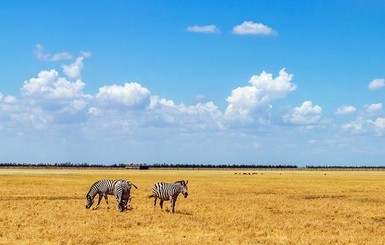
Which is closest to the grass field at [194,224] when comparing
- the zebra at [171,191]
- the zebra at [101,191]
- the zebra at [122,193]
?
the zebra at [122,193]

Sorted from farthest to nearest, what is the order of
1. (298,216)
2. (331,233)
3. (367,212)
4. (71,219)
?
(367,212) < (298,216) < (71,219) < (331,233)

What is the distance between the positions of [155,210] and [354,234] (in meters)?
12.3

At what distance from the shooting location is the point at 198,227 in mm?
25250

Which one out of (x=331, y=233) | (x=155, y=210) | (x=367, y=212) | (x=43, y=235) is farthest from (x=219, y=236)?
(x=367, y=212)

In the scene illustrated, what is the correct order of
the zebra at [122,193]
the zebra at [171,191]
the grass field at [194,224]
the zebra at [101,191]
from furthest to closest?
1. the zebra at [101,191]
2. the zebra at [122,193]
3. the zebra at [171,191]
4. the grass field at [194,224]

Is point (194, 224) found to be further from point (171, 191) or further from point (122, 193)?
point (122, 193)

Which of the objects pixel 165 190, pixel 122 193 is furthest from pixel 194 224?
pixel 122 193

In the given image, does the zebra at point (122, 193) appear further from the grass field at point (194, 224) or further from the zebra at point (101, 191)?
the zebra at point (101, 191)

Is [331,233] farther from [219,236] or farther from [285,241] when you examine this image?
[219,236]

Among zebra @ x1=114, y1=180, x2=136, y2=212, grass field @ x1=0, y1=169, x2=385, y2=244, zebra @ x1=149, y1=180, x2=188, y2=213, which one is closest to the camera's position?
grass field @ x1=0, y1=169, x2=385, y2=244

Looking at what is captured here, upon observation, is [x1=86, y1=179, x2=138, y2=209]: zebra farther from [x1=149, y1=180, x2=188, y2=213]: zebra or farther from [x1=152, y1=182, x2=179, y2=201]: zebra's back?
[x1=149, y1=180, x2=188, y2=213]: zebra

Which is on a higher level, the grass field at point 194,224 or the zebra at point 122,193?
the zebra at point 122,193

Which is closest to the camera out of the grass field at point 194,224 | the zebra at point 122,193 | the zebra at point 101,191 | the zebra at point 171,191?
the grass field at point 194,224

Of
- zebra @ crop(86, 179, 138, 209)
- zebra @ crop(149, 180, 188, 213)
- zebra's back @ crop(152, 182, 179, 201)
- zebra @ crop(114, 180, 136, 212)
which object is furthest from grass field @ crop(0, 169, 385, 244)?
Result: zebra's back @ crop(152, 182, 179, 201)
